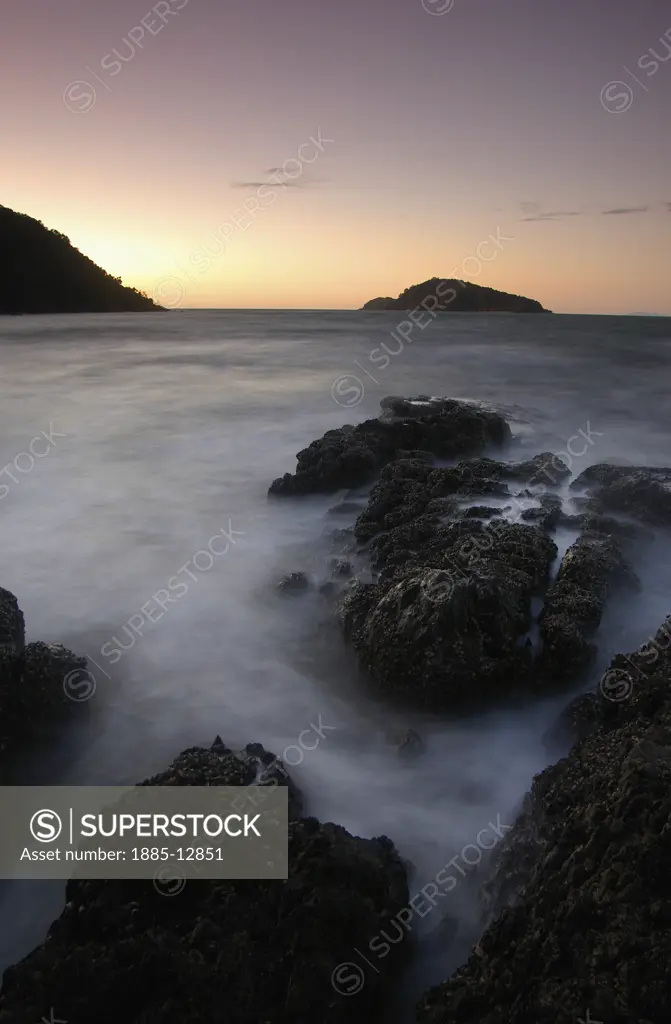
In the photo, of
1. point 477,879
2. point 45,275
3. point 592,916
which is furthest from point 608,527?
point 45,275

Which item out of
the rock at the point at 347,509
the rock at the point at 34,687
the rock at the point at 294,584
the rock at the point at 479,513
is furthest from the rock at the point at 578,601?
the rock at the point at 34,687

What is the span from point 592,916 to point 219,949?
5.18 ft

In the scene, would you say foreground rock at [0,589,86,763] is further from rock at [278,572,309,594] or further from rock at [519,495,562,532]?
rock at [519,495,562,532]

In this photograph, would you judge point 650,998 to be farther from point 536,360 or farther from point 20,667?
point 536,360

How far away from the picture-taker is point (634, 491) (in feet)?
27.9

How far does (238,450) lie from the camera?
13609 millimetres

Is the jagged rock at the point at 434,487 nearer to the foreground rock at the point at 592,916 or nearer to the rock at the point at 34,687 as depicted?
the rock at the point at 34,687

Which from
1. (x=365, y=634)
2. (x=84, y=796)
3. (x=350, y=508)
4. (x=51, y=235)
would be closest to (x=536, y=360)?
(x=350, y=508)

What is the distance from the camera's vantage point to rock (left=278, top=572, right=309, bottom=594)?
7473mm

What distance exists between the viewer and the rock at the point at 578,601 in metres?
5.50

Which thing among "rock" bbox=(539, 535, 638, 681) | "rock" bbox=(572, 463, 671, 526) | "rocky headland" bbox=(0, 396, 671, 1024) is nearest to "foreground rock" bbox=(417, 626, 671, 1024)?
"rocky headland" bbox=(0, 396, 671, 1024)

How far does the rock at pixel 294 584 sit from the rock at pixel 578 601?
8.49 feet

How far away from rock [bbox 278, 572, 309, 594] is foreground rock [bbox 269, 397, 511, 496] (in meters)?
2.60

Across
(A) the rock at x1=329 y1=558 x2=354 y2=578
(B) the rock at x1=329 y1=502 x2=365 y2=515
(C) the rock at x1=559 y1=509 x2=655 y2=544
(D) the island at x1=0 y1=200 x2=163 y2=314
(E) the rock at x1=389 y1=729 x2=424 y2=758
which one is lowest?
(E) the rock at x1=389 y1=729 x2=424 y2=758
